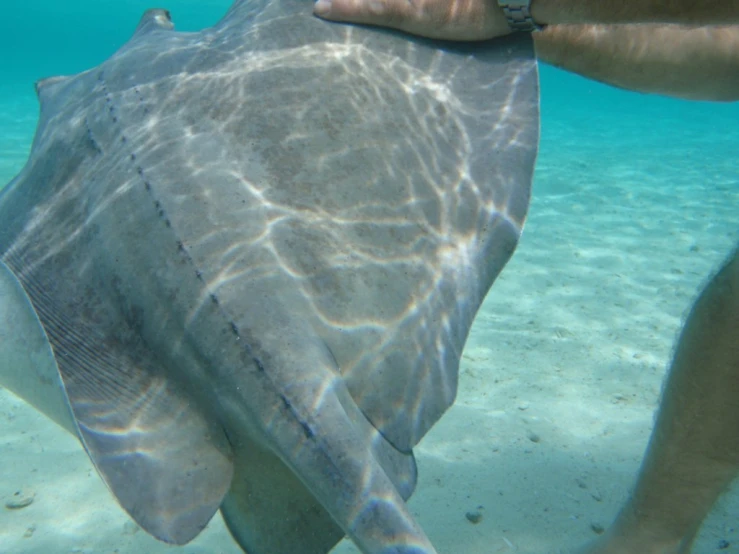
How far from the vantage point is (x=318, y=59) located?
8.57 ft

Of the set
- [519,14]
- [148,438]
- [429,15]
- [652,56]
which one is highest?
[429,15]

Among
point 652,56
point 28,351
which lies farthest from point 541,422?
point 28,351

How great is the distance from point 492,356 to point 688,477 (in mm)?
2540

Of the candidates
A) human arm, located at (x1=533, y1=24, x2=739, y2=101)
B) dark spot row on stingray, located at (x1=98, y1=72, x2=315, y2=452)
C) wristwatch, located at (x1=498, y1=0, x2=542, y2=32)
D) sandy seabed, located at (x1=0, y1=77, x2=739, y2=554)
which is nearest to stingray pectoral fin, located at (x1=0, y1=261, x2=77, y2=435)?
dark spot row on stingray, located at (x1=98, y1=72, x2=315, y2=452)

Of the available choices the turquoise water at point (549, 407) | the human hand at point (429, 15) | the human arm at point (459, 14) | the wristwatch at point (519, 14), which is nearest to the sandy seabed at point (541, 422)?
the turquoise water at point (549, 407)

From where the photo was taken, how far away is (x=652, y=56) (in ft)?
9.89

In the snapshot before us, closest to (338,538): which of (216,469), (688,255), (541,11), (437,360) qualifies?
(216,469)

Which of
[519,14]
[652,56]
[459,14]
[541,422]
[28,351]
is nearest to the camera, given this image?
[28,351]

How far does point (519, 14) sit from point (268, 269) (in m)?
1.88

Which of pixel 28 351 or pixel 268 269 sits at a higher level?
pixel 28 351

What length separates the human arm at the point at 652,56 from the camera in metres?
2.84

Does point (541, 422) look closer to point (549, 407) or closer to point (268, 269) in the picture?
point (549, 407)

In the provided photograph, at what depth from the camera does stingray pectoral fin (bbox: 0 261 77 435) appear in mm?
1842

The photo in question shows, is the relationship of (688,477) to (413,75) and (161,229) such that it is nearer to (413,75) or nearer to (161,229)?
(413,75)
